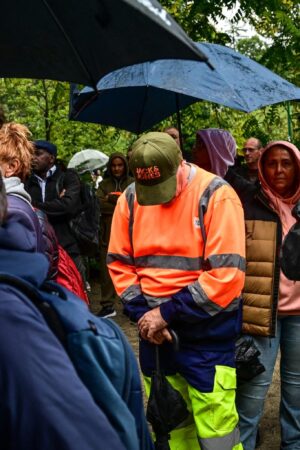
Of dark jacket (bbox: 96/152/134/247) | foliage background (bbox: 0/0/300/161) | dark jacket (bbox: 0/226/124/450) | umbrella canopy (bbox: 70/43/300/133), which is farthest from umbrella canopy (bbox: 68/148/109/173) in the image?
dark jacket (bbox: 0/226/124/450)

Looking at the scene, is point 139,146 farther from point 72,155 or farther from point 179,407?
point 72,155

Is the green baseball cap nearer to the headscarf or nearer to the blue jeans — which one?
the headscarf

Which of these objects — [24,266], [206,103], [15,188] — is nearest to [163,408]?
[15,188]

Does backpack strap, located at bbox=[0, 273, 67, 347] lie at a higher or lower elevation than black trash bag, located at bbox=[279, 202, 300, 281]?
higher

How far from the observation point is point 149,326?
126 inches

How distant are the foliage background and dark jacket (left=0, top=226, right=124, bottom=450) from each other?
4.51m

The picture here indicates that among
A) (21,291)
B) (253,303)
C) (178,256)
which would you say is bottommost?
(253,303)

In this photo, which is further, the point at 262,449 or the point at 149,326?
the point at 262,449

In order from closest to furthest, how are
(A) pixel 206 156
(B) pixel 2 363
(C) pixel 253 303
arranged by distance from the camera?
(B) pixel 2 363, (C) pixel 253 303, (A) pixel 206 156

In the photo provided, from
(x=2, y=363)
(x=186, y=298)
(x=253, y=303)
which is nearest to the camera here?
(x=2, y=363)

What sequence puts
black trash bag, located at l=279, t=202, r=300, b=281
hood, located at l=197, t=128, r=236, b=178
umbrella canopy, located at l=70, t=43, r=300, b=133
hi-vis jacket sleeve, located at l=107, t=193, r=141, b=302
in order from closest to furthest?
hi-vis jacket sleeve, located at l=107, t=193, r=141, b=302 → black trash bag, located at l=279, t=202, r=300, b=281 → hood, located at l=197, t=128, r=236, b=178 → umbrella canopy, located at l=70, t=43, r=300, b=133

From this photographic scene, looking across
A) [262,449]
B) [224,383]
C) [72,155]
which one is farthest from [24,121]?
[224,383]

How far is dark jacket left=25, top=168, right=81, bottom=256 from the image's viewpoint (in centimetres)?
602

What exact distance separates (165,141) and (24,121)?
7.32 metres
